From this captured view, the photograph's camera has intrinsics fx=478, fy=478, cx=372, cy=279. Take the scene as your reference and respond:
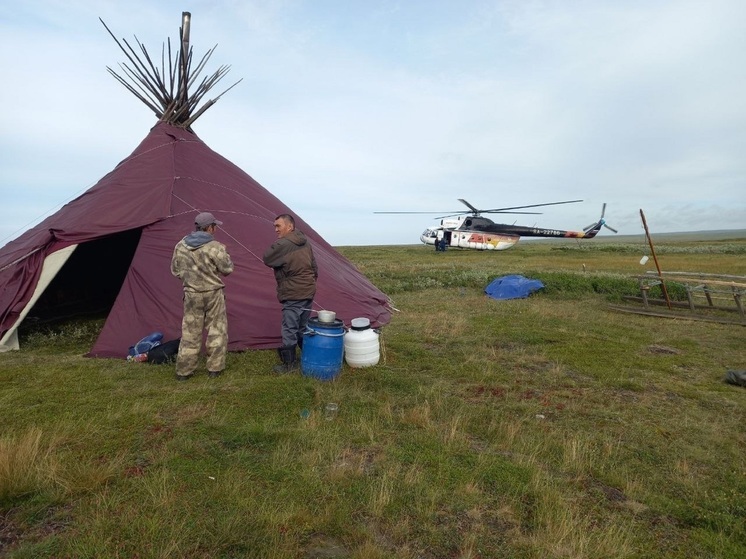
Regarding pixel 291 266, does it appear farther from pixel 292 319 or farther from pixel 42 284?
pixel 42 284

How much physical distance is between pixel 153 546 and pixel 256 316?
5.17m

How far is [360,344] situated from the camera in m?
6.75

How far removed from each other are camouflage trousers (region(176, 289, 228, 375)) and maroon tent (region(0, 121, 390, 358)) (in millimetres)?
1231

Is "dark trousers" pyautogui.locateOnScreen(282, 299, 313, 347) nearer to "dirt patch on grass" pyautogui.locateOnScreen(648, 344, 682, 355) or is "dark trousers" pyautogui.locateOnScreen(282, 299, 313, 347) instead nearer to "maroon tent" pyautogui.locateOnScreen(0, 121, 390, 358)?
"maroon tent" pyautogui.locateOnScreen(0, 121, 390, 358)

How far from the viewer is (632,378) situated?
6.99 meters

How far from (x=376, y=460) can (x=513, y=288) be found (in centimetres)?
1166

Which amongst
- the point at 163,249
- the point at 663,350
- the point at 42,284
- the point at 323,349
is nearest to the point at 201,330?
the point at 323,349

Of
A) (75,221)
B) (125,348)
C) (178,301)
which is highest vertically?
(75,221)

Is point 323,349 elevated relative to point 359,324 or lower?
lower

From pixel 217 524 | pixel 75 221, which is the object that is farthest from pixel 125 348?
pixel 217 524

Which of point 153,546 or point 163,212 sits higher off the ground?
point 163,212

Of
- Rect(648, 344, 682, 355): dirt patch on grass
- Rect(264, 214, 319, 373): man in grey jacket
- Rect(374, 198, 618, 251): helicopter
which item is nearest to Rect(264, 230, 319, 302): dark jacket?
Rect(264, 214, 319, 373): man in grey jacket

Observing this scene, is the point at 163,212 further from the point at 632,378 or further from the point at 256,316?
the point at 632,378

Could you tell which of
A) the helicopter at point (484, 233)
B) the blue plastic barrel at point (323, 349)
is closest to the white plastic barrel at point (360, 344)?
the blue plastic barrel at point (323, 349)
